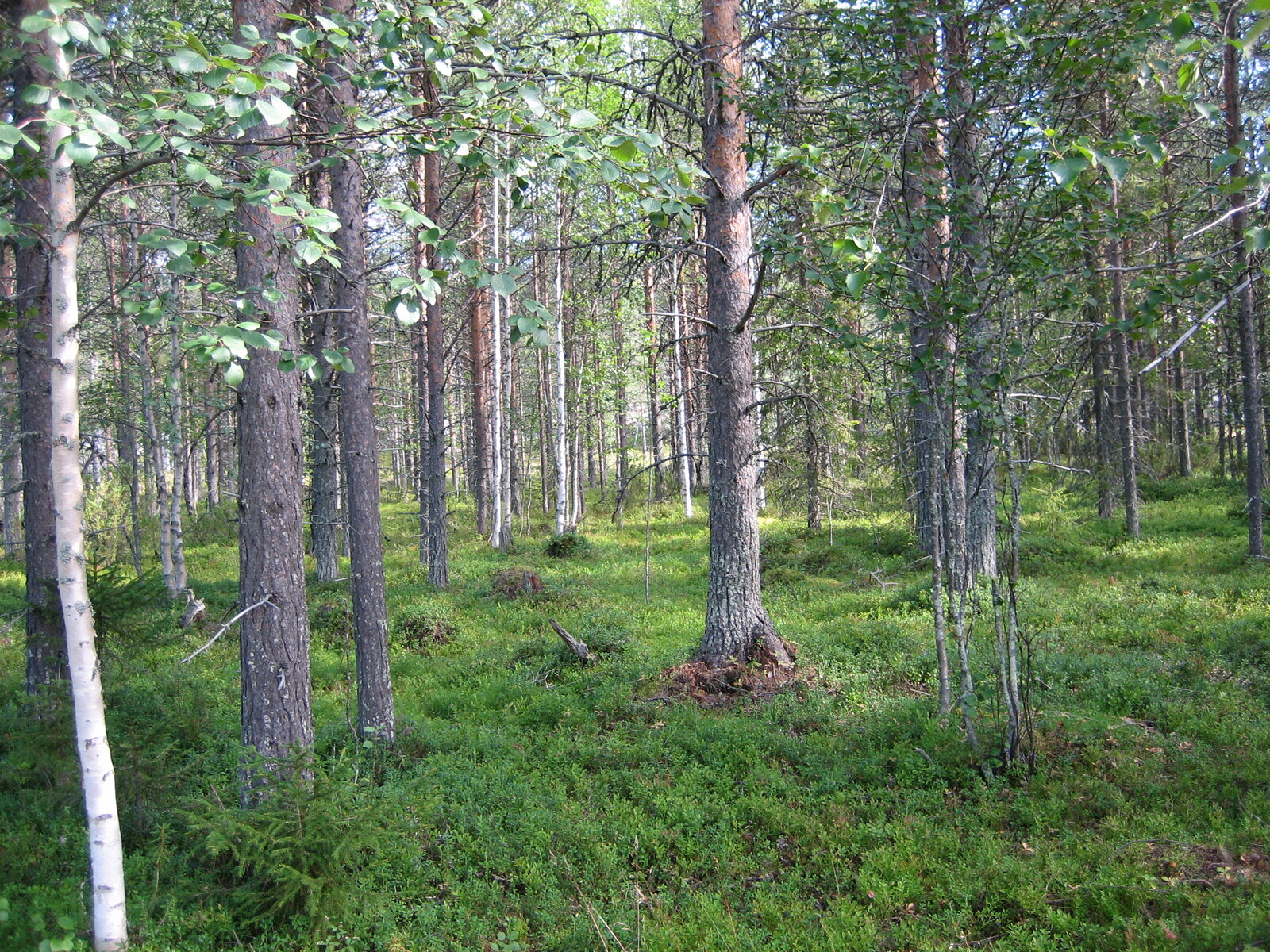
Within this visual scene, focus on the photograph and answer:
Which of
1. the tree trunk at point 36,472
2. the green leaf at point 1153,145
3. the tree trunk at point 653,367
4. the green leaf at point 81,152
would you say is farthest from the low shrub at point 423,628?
the green leaf at point 1153,145

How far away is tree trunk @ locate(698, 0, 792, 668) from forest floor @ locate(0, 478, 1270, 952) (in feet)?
3.07

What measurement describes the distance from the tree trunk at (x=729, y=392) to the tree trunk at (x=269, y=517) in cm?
419

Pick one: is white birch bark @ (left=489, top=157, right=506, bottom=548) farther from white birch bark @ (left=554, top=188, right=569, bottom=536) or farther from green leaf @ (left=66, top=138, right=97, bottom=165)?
green leaf @ (left=66, top=138, right=97, bottom=165)

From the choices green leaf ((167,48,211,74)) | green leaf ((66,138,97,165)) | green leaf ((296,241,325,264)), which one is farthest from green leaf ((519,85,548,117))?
green leaf ((66,138,97,165))

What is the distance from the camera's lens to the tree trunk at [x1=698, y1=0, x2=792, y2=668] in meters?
7.87

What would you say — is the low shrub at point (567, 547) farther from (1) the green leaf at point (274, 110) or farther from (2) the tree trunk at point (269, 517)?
(1) the green leaf at point (274, 110)

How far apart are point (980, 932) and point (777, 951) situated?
3.87 feet

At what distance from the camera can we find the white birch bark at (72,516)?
12.3ft

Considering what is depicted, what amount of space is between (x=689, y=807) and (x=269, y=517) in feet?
12.3

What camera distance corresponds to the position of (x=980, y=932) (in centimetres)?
428

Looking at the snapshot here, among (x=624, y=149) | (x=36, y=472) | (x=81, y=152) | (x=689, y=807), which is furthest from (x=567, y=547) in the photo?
(x=81, y=152)

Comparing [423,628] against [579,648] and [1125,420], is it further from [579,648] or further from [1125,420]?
[1125,420]

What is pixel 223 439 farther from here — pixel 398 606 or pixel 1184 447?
pixel 1184 447

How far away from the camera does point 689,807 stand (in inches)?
227
